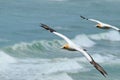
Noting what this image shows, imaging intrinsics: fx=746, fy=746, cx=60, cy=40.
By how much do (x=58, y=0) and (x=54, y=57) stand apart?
108ft

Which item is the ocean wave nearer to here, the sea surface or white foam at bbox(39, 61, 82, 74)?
the sea surface

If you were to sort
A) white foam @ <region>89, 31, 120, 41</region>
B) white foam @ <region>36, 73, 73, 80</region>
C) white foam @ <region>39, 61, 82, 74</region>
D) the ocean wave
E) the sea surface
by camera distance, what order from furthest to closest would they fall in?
white foam @ <region>89, 31, 120, 41</region> → the ocean wave → white foam @ <region>39, 61, 82, 74</region> → the sea surface → white foam @ <region>36, 73, 73, 80</region>

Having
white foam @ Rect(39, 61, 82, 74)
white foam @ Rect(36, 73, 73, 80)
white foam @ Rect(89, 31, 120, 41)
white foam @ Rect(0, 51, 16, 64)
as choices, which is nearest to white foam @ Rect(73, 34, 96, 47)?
white foam @ Rect(89, 31, 120, 41)

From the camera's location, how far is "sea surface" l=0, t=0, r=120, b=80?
38188mm

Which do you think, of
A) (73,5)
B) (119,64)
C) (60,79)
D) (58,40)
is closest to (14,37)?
(58,40)

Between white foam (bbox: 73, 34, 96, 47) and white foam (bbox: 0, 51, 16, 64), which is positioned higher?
white foam (bbox: 73, 34, 96, 47)

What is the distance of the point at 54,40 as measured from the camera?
50.7 metres

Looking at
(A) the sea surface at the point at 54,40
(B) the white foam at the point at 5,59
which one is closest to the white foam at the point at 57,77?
(A) the sea surface at the point at 54,40

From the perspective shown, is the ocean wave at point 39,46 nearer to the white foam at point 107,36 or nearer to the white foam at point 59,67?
the white foam at point 107,36

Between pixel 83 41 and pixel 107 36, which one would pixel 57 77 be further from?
pixel 107 36

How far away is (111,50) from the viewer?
156ft

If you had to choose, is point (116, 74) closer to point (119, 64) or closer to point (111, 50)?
point (119, 64)

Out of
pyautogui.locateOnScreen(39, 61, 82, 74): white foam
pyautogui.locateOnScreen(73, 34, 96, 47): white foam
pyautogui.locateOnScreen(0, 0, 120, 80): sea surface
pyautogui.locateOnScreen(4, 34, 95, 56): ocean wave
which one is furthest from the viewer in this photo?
pyautogui.locateOnScreen(73, 34, 96, 47): white foam

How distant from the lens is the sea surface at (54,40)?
125ft
